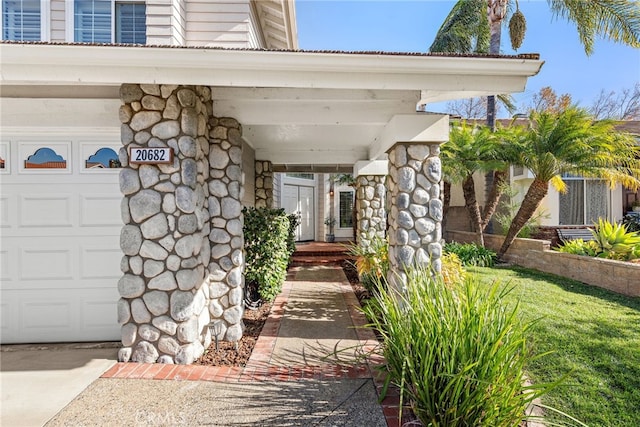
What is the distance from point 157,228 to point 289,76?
2.06m

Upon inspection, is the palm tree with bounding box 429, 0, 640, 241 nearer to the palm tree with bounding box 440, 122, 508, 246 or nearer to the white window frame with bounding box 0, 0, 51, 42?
the palm tree with bounding box 440, 122, 508, 246

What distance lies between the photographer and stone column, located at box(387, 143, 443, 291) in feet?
13.5

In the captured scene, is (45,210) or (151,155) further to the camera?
(45,210)

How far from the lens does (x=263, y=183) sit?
7.97 m

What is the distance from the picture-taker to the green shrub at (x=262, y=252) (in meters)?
5.54

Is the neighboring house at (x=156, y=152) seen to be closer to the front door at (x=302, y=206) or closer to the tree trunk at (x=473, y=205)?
the tree trunk at (x=473, y=205)

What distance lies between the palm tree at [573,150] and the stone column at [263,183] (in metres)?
6.58

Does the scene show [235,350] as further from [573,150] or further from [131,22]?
[573,150]

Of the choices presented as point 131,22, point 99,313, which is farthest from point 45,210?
point 131,22

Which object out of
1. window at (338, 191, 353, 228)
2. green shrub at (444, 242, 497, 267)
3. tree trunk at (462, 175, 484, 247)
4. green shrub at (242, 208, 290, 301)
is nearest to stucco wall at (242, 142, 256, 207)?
green shrub at (242, 208, 290, 301)

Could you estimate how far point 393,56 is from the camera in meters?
3.36

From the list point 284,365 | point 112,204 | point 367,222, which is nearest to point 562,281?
point 367,222

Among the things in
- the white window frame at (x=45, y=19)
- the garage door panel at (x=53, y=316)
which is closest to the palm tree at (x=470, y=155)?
the garage door panel at (x=53, y=316)

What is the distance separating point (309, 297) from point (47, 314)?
380cm
